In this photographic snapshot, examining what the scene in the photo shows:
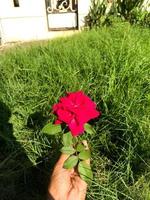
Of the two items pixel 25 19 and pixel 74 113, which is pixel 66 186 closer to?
pixel 74 113

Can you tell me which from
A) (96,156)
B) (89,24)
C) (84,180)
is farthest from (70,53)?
(89,24)

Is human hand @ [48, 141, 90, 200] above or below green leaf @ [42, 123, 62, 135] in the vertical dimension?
below

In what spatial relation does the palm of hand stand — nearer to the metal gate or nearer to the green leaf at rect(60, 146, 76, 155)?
the green leaf at rect(60, 146, 76, 155)

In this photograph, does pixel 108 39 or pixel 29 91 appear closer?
pixel 29 91

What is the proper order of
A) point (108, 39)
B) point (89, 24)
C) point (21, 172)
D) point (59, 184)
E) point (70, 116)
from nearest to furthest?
point (70, 116)
point (59, 184)
point (21, 172)
point (108, 39)
point (89, 24)

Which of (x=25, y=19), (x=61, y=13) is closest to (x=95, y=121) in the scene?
(x=25, y=19)

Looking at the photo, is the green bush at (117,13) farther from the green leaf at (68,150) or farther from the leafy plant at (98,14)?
the green leaf at (68,150)

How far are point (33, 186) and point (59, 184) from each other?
0.74 m

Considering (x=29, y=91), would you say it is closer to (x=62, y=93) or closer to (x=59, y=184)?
(x=62, y=93)

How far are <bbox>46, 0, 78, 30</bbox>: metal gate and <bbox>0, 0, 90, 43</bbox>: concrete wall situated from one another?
14cm

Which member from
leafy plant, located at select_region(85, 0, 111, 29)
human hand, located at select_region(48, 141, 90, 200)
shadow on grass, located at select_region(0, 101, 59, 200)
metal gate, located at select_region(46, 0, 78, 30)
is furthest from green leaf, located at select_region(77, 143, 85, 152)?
metal gate, located at select_region(46, 0, 78, 30)

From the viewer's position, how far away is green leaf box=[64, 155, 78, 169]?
1753mm

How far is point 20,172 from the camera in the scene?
8.07 feet

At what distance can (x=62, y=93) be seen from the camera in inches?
112
